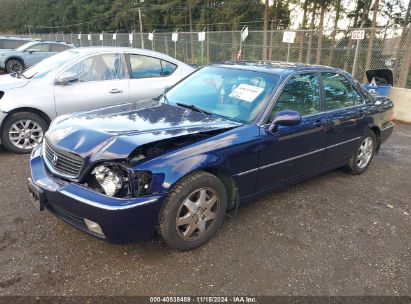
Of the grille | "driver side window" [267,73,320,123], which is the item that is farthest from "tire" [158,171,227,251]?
"driver side window" [267,73,320,123]

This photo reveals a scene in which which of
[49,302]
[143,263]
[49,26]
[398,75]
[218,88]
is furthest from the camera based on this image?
[49,26]

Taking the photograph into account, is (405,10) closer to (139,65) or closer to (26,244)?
(139,65)

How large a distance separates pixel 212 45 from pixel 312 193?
1306 cm

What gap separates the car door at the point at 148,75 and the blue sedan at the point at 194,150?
198 centimetres

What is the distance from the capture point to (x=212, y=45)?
53.4ft

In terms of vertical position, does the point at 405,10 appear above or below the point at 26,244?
above

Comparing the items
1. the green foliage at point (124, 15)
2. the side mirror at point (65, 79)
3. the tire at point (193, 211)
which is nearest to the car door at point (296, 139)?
the tire at point (193, 211)

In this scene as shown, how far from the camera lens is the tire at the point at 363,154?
4945mm

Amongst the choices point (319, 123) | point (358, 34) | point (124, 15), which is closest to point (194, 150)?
point (319, 123)

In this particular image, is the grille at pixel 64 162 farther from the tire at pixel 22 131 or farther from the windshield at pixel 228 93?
the tire at pixel 22 131

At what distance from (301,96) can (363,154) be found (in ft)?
6.04

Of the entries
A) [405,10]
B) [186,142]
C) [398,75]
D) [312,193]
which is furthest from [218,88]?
[405,10]

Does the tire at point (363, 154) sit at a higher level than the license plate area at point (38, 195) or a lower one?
lower

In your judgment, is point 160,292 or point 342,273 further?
point 342,273
